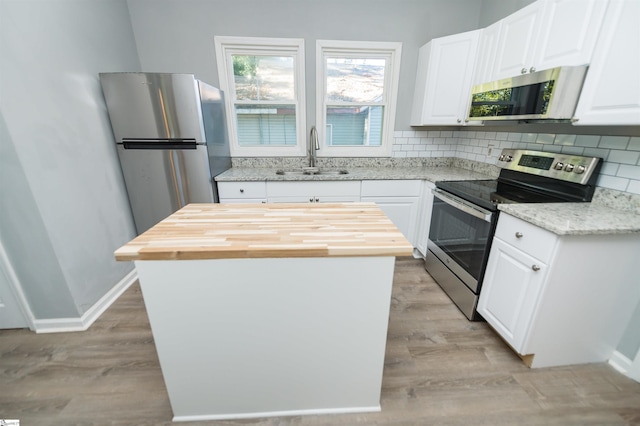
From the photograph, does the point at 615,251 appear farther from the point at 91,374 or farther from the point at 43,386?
the point at 43,386

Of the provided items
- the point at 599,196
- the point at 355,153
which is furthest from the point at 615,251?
the point at 355,153

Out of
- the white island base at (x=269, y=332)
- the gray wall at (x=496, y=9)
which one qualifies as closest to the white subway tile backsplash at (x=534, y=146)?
the gray wall at (x=496, y=9)

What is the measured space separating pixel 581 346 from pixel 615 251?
0.63 m

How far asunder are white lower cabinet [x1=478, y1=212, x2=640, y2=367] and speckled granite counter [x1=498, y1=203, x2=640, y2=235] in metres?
0.05

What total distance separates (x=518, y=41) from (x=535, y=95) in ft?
1.81

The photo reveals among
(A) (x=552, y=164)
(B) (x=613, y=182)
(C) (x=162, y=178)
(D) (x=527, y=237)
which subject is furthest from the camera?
(C) (x=162, y=178)

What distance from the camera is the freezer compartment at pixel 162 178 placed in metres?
2.16

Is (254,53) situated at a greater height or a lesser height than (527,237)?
greater

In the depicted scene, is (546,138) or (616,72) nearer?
(616,72)

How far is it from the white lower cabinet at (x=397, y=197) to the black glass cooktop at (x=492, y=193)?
0.35 meters

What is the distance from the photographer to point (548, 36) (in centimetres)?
155

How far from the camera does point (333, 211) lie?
1.27 meters

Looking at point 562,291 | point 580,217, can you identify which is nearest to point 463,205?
point 580,217

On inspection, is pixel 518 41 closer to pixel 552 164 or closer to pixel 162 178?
pixel 552 164
